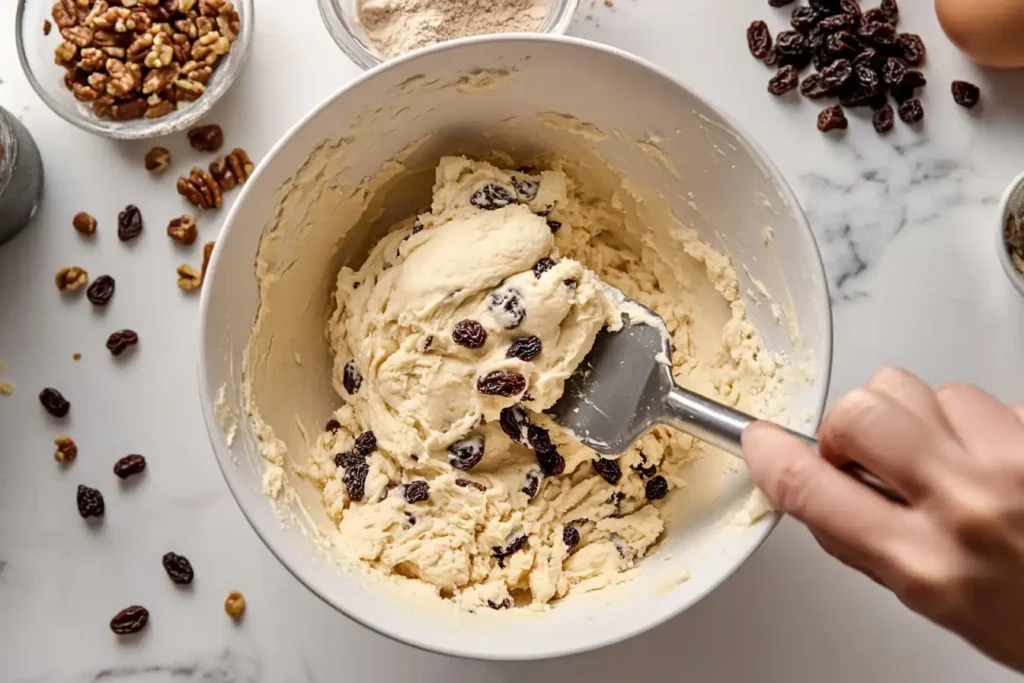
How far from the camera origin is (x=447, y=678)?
185 cm

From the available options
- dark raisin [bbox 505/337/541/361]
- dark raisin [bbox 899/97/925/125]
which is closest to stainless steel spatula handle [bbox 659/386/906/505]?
dark raisin [bbox 505/337/541/361]

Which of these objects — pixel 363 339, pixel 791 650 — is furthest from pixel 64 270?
pixel 791 650

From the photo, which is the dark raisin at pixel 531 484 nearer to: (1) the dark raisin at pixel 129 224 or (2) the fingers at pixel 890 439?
(2) the fingers at pixel 890 439

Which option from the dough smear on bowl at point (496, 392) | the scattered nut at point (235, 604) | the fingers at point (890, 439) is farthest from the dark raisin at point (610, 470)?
the scattered nut at point (235, 604)

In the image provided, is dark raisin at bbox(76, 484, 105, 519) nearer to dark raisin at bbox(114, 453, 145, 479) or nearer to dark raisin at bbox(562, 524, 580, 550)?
dark raisin at bbox(114, 453, 145, 479)

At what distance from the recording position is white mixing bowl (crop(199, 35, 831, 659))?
1447 mm

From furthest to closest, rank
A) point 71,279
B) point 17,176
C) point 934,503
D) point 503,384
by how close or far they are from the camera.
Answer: point 71,279, point 17,176, point 503,384, point 934,503

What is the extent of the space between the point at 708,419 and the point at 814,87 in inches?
36.6

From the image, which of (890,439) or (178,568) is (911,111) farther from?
(178,568)

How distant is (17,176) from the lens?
1.80m

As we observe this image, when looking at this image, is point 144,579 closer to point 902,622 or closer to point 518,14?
point 518,14

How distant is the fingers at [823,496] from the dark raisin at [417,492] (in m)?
0.69

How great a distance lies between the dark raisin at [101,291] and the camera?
6.22 feet

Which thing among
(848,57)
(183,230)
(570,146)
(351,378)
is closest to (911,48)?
(848,57)
